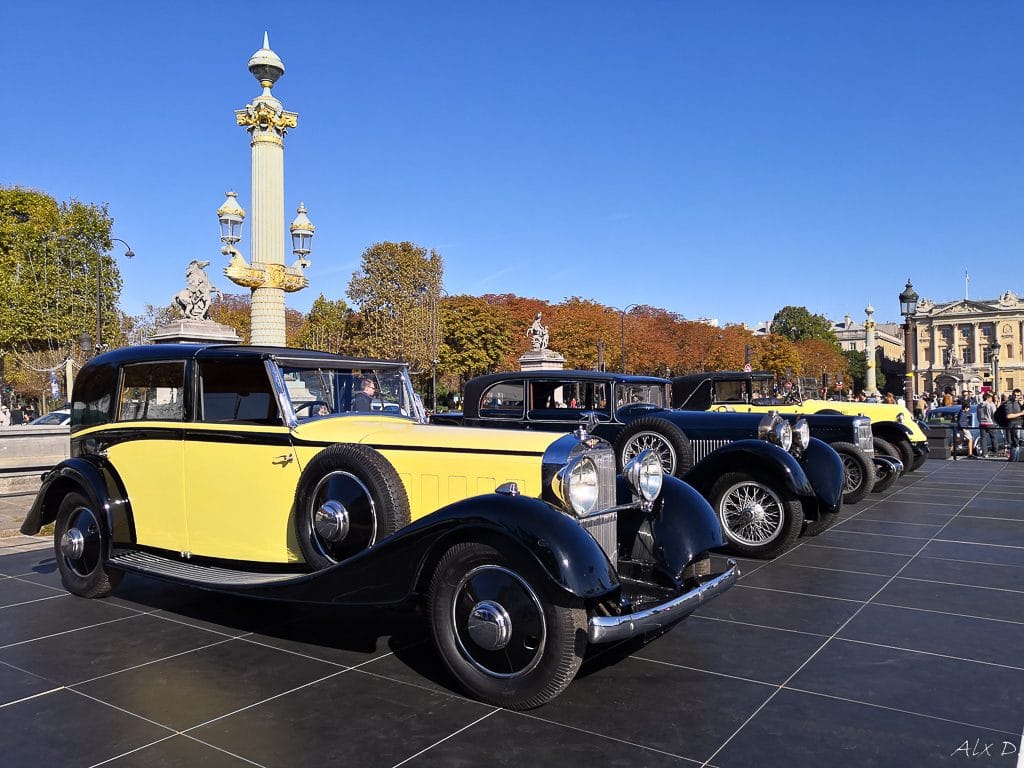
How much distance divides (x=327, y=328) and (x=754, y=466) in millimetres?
53193

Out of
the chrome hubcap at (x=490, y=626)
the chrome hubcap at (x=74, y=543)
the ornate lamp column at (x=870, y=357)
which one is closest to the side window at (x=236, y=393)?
the chrome hubcap at (x=74, y=543)

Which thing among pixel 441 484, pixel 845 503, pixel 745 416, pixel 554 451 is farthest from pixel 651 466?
pixel 845 503

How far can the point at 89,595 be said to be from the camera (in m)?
5.80

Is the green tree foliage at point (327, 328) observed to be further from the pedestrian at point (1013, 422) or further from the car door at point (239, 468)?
the car door at point (239, 468)

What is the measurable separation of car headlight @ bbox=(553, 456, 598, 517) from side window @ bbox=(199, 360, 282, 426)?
6.52ft

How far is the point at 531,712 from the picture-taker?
12.0 feet

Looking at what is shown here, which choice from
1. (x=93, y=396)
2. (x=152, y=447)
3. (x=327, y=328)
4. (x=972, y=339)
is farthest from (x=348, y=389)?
(x=972, y=339)

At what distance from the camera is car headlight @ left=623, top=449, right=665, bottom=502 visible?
454 cm

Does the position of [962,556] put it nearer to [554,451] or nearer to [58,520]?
[554,451]

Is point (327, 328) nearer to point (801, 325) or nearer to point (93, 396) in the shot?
point (93, 396)

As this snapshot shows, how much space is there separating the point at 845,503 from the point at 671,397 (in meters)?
2.83

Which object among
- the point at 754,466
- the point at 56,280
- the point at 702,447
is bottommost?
the point at 754,466

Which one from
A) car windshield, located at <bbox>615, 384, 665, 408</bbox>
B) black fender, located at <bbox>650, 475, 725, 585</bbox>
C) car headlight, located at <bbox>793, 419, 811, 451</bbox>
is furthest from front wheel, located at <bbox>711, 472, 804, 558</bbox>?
black fender, located at <bbox>650, 475, 725, 585</bbox>

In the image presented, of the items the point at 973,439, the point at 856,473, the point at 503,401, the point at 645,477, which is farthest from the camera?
the point at 973,439
